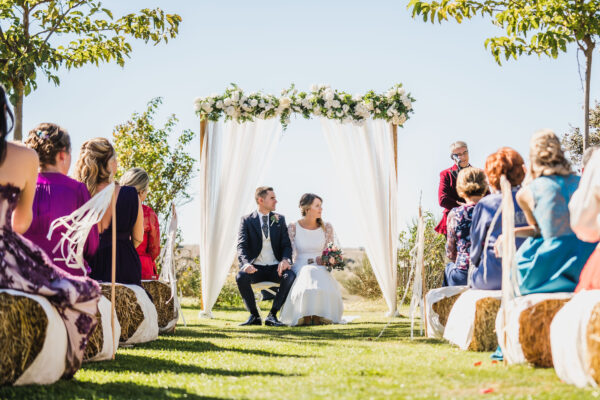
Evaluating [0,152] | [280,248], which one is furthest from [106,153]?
[280,248]

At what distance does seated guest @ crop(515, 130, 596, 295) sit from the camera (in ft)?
15.0

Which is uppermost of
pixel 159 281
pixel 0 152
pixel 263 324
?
pixel 0 152

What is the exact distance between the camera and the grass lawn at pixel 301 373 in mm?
3576

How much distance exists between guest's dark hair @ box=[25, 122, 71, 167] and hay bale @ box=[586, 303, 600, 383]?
3475 millimetres

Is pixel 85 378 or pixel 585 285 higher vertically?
pixel 585 285

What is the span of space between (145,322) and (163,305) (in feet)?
4.28

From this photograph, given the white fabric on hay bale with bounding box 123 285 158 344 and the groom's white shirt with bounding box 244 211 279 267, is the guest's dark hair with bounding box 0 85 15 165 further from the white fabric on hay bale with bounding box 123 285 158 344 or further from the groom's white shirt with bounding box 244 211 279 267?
the groom's white shirt with bounding box 244 211 279 267

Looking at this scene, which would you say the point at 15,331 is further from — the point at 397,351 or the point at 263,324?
the point at 263,324

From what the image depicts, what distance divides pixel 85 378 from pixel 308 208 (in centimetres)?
593

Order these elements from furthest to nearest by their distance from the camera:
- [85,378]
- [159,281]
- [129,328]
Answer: [159,281] → [129,328] → [85,378]

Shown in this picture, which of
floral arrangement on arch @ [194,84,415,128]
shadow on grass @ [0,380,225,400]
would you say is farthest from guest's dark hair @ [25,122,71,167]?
floral arrangement on arch @ [194,84,415,128]

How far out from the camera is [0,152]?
12.3 feet

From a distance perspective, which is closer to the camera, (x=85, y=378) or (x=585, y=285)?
(x=585, y=285)

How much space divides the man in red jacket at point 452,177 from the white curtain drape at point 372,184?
7.65ft
